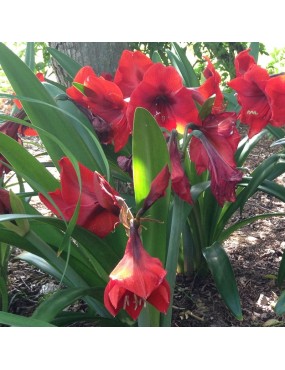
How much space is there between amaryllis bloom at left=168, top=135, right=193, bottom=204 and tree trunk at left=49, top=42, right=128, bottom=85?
4.22 feet

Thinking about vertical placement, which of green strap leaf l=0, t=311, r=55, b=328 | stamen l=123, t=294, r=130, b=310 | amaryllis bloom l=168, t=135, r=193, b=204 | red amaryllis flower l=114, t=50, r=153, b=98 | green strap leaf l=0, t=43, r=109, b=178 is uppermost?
red amaryllis flower l=114, t=50, r=153, b=98

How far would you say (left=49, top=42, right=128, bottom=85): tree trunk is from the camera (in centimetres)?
223

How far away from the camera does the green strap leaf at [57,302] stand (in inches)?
41.0

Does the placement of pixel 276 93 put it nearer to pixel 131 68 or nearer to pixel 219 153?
pixel 219 153

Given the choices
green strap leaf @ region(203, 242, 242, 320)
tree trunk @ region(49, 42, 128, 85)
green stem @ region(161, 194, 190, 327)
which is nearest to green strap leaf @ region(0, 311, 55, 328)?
green stem @ region(161, 194, 190, 327)

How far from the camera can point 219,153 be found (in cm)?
109

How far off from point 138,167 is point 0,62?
42cm

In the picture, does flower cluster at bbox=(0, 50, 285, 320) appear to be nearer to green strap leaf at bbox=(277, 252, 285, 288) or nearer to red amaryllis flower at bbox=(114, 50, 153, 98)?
red amaryllis flower at bbox=(114, 50, 153, 98)

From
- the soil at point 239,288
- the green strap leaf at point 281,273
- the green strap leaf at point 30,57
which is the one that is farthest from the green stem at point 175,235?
the green strap leaf at point 30,57

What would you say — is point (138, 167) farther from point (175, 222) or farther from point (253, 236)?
point (253, 236)

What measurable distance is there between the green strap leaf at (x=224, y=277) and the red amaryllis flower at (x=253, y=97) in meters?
0.39

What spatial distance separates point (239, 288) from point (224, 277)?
0.29 meters

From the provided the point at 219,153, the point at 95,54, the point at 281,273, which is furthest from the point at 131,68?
the point at 95,54
